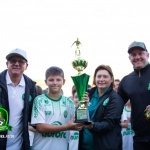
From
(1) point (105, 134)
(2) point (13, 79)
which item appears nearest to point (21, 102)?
(2) point (13, 79)

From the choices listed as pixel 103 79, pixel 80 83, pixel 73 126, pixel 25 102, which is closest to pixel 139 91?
pixel 103 79

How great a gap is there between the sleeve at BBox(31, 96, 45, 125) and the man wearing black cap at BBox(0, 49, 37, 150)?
8 centimetres

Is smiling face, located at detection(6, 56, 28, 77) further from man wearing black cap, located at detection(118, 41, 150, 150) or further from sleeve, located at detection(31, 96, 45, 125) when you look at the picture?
man wearing black cap, located at detection(118, 41, 150, 150)

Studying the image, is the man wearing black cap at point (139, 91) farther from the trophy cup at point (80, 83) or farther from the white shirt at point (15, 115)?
the white shirt at point (15, 115)

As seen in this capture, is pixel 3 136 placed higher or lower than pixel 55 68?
Result: lower

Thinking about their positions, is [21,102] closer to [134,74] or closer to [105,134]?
[105,134]

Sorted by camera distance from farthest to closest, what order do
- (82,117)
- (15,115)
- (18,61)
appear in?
(18,61)
(15,115)
(82,117)

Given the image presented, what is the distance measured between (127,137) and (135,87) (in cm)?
163

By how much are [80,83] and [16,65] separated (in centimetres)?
84

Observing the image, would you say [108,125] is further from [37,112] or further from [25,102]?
[25,102]

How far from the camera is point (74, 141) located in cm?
455

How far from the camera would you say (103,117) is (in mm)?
3443

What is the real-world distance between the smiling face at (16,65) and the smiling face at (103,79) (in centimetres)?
97

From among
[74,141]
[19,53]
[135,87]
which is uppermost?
[19,53]
